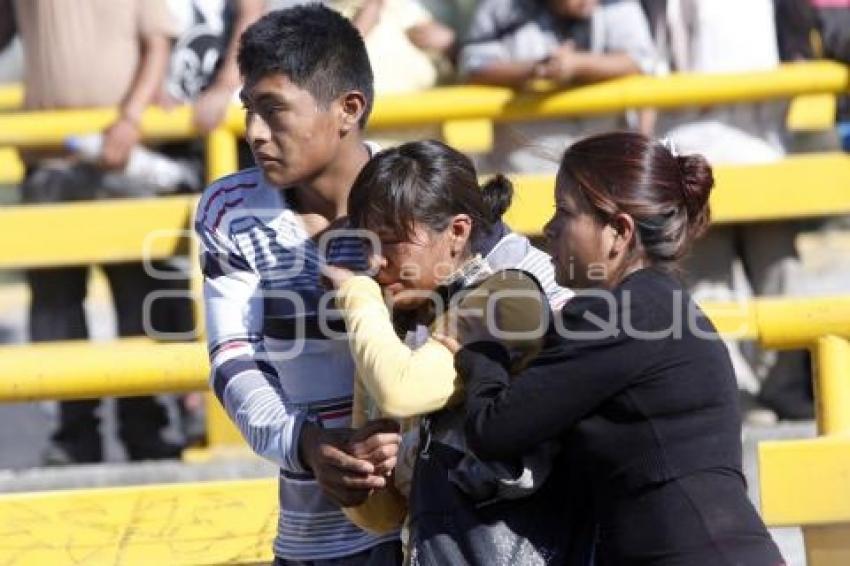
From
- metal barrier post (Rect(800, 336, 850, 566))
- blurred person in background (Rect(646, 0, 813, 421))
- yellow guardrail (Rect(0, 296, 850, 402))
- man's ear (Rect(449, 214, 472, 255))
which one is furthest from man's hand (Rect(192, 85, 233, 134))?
man's ear (Rect(449, 214, 472, 255))

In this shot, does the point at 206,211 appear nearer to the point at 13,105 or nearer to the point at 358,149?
the point at 358,149

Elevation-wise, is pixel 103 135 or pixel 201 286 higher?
pixel 103 135

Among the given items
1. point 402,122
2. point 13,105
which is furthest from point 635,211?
point 13,105

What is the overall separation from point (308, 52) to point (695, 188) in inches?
32.9

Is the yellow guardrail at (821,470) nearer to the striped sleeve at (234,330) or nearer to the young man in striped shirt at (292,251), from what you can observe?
the young man in striped shirt at (292,251)

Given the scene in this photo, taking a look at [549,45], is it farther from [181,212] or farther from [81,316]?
[81,316]

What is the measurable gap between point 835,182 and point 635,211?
3832 millimetres

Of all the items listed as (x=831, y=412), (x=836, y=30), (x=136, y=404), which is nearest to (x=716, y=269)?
(x=836, y=30)

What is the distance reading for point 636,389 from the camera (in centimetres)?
312

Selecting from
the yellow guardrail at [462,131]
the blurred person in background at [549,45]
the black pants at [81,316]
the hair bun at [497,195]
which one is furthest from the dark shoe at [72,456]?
the hair bun at [497,195]

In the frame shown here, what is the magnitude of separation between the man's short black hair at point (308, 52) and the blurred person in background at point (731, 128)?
3.24m

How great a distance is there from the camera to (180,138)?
6762mm

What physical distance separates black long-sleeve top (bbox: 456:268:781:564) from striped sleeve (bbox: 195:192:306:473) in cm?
62

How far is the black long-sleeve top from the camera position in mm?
3111
